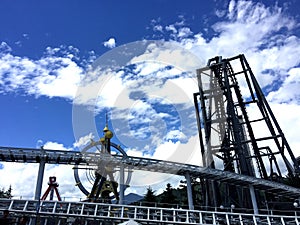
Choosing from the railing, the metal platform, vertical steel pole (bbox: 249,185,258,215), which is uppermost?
the metal platform

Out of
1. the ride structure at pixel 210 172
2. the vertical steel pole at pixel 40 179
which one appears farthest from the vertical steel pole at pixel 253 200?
the vertical steel pole at pixel 40 179

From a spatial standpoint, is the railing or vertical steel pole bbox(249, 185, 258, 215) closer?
the railing

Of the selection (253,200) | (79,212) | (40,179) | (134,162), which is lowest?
(79,212)

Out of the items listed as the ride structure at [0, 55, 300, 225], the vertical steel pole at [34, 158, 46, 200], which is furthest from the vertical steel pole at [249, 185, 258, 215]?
the vertical steel pole at [34, 158, 46, 200]

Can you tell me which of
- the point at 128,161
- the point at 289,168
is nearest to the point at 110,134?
the point at 128,161

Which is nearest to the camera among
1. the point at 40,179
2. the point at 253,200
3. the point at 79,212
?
the point at 79,212

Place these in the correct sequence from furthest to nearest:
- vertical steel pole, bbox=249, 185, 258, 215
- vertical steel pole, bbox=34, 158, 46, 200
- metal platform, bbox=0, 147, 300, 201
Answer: vertical steel pole, bbox=249, 185, 258, 215 → metal platform, bbox=0, 147, 300, 201 → vertical steel pole, bbox=34, 158, 46, 200

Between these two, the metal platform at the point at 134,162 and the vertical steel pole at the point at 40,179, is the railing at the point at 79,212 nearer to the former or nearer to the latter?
the vertical steel pole at the point at 40,179

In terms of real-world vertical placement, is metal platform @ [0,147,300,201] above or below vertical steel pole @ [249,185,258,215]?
above

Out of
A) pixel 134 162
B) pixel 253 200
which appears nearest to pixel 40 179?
pixel 134 162

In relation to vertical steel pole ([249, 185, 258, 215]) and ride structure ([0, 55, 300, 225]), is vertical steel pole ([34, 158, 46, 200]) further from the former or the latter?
vertical steel pole ([249, 185, 258, 215])

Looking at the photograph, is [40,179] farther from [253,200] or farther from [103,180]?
[253,200]

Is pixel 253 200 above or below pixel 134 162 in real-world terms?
below

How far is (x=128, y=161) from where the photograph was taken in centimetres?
2752
